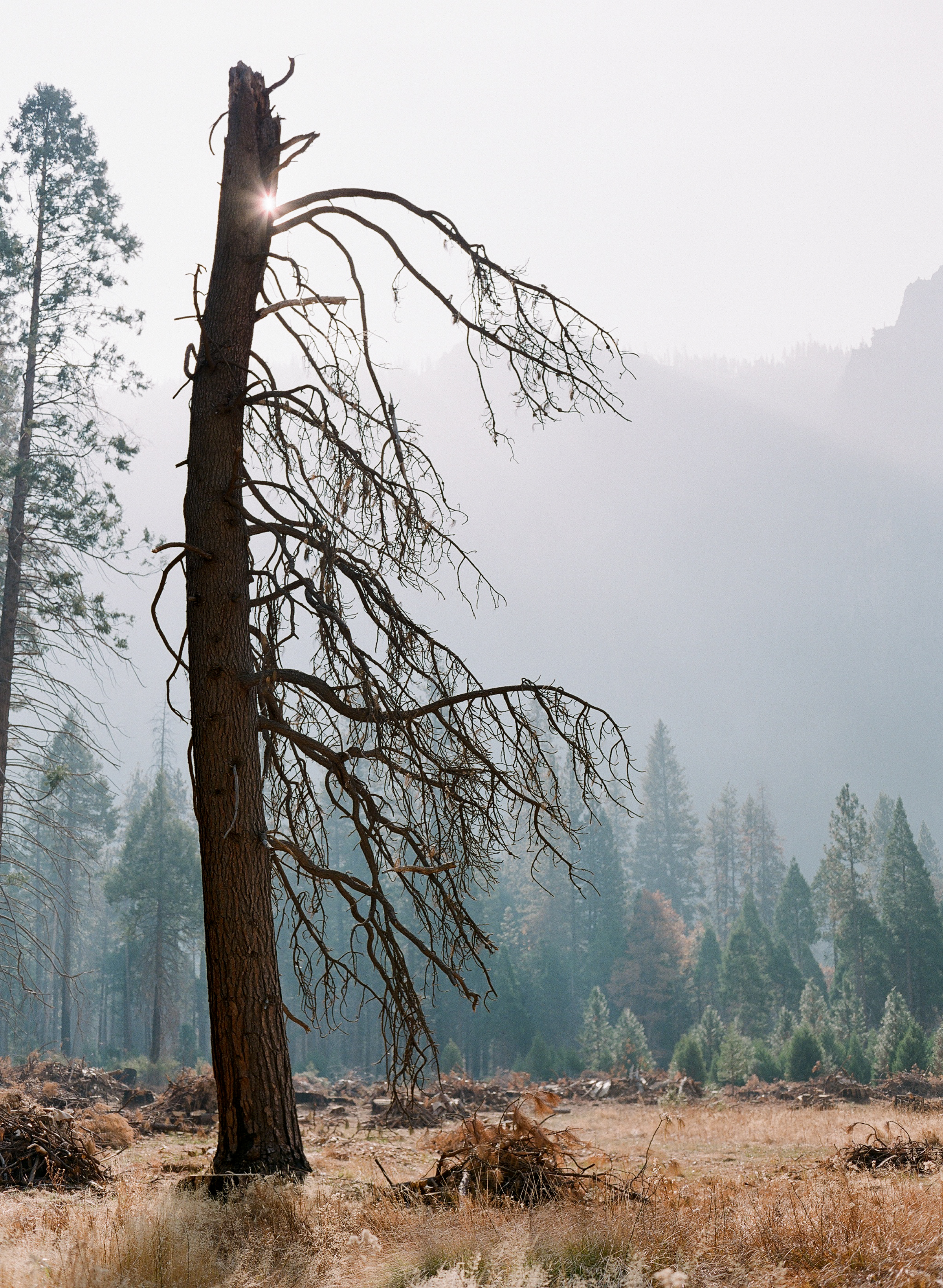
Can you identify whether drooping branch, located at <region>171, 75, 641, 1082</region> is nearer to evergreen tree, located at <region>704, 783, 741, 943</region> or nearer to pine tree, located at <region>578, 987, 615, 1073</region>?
pine tree, located at <region>578, 987, 615, 1073</region>

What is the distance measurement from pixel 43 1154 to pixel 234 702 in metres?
3.58

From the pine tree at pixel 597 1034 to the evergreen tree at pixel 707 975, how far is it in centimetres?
1336

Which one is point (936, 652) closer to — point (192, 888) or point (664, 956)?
point (664, 956)

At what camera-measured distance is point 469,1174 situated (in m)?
5.09

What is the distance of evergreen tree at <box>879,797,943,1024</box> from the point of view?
145 ft

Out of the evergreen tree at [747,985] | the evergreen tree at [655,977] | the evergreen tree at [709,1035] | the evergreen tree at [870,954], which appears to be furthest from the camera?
the evergreen tree at [655,977]

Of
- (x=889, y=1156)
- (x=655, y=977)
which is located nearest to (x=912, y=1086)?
(x=889, y=1156)

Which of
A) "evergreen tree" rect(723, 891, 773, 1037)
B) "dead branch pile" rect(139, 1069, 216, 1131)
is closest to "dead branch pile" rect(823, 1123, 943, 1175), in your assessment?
"dead branch pile" rect(139, 1069, 216, 1131)

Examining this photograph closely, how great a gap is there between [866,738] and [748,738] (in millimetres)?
20745

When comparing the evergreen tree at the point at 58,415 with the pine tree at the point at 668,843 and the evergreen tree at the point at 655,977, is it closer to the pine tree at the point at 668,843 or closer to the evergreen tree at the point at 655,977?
the evergreen tree at the point at 655,977

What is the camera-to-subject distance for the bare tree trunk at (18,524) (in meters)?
14.2

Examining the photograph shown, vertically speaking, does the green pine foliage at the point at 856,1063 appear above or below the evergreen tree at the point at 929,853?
below

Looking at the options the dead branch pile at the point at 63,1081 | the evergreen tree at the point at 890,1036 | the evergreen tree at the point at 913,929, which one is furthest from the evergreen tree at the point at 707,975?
the dead branch pile at the point at 63,1081

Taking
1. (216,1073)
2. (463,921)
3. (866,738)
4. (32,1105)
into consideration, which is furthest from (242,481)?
(866,738)
